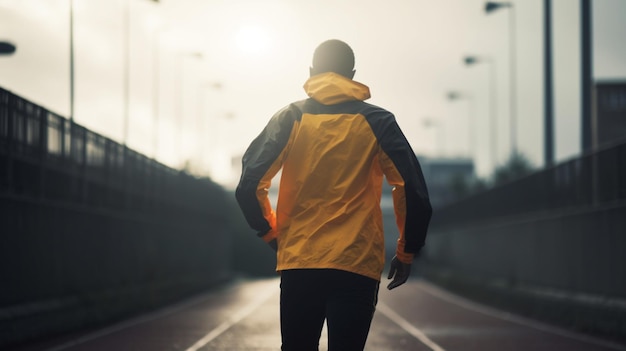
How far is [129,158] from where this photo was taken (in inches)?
1347

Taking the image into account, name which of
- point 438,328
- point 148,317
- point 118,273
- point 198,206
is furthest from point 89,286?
point 198,206

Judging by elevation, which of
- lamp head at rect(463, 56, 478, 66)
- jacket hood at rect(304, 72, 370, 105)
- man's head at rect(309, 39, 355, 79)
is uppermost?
lamp head at rect(463, 56, 478, 66)

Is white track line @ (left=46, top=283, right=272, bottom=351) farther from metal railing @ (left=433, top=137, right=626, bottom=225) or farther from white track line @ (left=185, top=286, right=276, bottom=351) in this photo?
metal railing @ (left=433, top=137, right=626, bottom=225)

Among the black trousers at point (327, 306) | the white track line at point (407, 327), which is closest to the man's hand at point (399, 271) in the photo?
the black trousers at point (327, 306)

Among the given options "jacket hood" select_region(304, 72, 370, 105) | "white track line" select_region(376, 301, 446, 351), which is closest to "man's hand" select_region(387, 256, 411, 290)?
"jacket hood" select_region(304, 72, 370, 105)

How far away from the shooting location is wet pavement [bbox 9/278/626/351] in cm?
1669

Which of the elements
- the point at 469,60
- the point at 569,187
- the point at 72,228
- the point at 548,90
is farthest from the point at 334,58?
the point at 469,60

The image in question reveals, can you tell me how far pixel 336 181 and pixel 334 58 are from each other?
0.71 meters

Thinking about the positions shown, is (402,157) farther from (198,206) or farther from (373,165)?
(198,206)

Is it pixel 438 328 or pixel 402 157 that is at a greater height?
pixel 402 157

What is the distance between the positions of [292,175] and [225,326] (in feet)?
50.9

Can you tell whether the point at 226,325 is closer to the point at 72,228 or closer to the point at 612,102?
the point at 72,228

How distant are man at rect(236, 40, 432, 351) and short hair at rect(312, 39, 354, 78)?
0.17 metres

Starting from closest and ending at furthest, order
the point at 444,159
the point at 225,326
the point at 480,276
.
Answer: the point at 225,326
the point at 480,276
the point at 444,159
